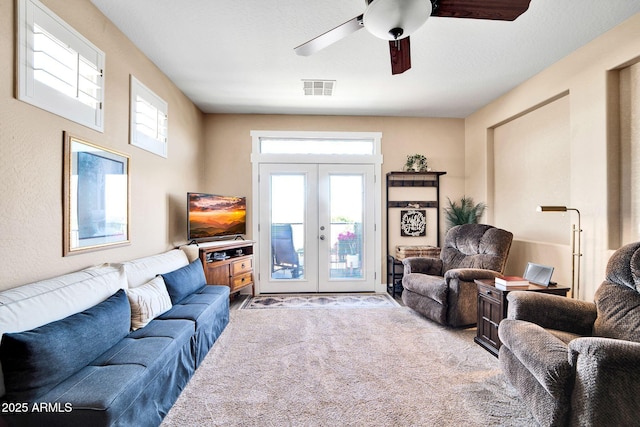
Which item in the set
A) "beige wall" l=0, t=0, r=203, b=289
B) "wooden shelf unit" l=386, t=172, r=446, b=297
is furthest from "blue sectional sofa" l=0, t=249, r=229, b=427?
"wooden shelf unit" l=386, t=172, r=446, b=297

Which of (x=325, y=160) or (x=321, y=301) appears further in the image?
(x=325, y=160)

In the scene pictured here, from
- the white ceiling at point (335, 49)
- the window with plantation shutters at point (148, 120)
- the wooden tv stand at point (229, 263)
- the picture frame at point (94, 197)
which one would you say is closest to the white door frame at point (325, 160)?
the wooden tv stand at point (229, 263)

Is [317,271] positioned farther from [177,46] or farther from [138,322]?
[177,46]

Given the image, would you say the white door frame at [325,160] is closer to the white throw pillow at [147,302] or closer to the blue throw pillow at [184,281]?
the blue throw pillow at [184,281]

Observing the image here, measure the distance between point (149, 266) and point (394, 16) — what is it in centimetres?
261

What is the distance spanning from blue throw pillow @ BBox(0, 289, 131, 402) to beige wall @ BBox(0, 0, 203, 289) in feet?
1.61

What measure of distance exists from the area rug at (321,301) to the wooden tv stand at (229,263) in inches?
10.9

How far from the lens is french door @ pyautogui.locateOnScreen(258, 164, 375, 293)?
443 cm

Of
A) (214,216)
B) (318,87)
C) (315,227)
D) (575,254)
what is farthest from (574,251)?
(214,216)

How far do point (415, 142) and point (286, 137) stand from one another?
203 centimetres

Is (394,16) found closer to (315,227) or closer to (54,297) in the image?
(54,297)

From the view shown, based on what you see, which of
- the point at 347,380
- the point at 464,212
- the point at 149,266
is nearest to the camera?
the point at 347,380

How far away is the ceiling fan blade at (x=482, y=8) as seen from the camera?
1503mm

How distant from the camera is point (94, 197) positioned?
2.18 meters
